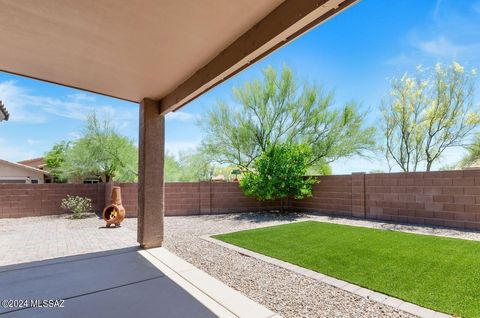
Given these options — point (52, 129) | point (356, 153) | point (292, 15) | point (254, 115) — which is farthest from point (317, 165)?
point (52, 129)

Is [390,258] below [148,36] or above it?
below

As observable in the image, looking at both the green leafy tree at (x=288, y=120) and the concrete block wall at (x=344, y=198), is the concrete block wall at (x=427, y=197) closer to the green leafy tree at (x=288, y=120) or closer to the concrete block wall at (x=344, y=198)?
the concrete block wall at (x=344, y=198)

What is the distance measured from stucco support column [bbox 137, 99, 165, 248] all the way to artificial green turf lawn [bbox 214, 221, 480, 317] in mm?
1476

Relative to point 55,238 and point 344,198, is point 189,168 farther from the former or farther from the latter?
point 55,238

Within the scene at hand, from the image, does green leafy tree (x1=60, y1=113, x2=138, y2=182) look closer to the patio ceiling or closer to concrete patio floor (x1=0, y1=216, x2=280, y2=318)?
concrete patio floor (x1=0, y1=216, x2=280, y2=318)

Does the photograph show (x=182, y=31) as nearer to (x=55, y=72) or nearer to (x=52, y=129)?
(x=55, y=72)

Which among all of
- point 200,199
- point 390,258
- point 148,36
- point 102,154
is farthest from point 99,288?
point 102,154

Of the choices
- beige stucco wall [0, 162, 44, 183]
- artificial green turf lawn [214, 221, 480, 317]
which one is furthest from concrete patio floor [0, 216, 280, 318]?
beige stucco wall [0, 162, 44, 183]

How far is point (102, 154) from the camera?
1212 centimetres

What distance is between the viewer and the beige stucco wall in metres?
16.8

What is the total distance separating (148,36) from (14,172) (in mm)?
A: 19947

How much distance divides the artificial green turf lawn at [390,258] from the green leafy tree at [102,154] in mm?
8261

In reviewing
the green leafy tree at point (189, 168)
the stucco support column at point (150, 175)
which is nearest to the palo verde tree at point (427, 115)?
the green leafy tree at point (189, 168)

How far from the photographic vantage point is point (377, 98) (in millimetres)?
11336
